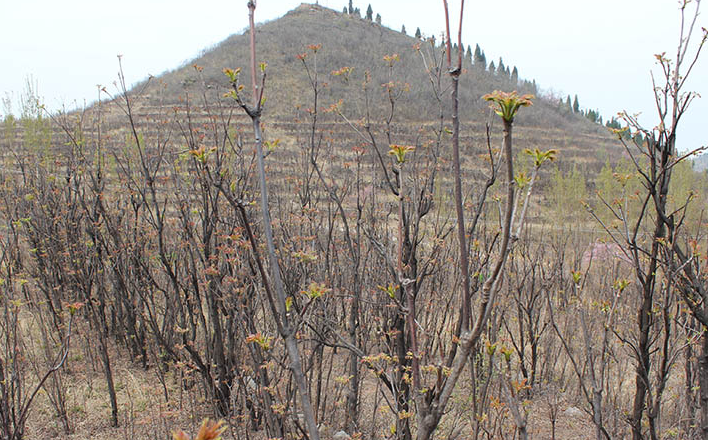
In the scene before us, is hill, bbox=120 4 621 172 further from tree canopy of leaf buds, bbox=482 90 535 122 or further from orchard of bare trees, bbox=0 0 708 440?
tree canopy of leaf buds, bbox=482 90 535 122

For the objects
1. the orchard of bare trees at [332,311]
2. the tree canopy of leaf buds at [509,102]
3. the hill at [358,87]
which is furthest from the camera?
the hill at [358,87]

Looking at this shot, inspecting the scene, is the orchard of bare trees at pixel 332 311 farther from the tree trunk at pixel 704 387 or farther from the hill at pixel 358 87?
the hill at pixel 358 87

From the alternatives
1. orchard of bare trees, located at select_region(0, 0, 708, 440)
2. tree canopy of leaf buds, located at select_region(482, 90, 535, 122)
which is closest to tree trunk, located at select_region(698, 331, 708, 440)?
orchard of bare trees, located at select_region(0, 0, 708, 440)

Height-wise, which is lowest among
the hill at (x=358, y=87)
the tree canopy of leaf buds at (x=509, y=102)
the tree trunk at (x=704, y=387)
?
the tree trunk at (x=704, y=387)

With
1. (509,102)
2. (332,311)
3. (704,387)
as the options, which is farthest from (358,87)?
(509,102)

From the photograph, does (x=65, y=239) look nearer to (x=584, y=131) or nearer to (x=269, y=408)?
(x=269, y=408)

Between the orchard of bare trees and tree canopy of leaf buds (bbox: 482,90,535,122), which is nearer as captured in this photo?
tree canopy of leaf buds (bbox: 482,90,535,122)

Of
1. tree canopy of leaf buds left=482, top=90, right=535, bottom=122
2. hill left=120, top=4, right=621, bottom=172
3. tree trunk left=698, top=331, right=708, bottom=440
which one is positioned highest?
hill left=120, top=4, right=621, bottom=172

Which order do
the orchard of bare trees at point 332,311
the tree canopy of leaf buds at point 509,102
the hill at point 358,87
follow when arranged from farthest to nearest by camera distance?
the hill at point 358,87
the orchard of bare trees at point 332,311
the tree canopy of leaf buds at point 509,102

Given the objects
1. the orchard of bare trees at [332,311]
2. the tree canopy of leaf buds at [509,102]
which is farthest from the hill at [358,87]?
the tree canopy of leaf buds at [509,102]

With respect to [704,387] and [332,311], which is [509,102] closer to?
[704,387]

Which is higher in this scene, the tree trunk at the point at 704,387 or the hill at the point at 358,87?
the hill at the point at 358,87

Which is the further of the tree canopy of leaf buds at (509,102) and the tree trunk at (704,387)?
the tree trunk at (704,387)

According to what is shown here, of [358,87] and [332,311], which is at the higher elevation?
[358,87]
